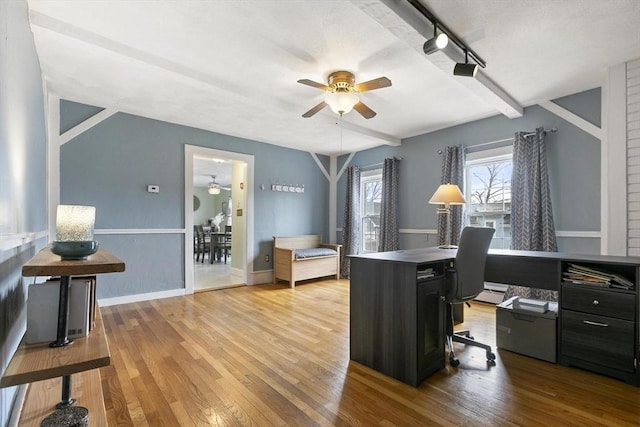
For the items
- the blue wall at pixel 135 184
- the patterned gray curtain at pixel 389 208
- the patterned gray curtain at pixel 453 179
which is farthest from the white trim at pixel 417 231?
the blue wall at pixel 135 184

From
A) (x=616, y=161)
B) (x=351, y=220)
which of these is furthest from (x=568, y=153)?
(x=351, y=220)

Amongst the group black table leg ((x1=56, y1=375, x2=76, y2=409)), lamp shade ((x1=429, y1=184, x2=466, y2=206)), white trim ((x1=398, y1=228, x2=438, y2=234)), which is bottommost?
black table leg ((x1=56, y1=375, x2=76, y2=409))

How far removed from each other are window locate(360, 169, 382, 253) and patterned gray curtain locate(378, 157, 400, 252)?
379 millimetres

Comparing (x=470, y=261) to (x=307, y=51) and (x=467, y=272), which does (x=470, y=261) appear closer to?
(x=467, y=272)

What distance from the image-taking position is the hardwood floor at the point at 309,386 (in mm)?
1775

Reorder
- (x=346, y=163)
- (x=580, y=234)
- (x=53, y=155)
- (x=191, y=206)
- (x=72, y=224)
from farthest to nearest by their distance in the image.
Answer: (x=346, y=163) → (x=191, y=206) → (x=53, y=155) → (x=580, y=234) → (x=72, y=224)

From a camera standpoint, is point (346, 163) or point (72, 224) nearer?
point (72, 224)

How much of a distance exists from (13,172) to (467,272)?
2.92 m

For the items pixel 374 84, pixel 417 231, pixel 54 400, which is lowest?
pixel 54 400

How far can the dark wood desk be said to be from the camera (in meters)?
2.12

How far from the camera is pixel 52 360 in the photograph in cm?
105

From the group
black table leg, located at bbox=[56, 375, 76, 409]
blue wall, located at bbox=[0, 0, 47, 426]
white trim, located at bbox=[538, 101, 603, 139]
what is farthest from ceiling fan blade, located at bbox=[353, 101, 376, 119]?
black table leg, located at bbox=[56, 375, 76, 409]

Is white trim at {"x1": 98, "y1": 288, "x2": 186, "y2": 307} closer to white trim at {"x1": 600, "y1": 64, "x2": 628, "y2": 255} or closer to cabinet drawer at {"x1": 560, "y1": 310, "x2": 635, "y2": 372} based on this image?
cabinet drawer at {"x1": 560, "y1": 310, "x2": 635, "y2": 372}

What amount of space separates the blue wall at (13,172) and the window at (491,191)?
15.5 feet
